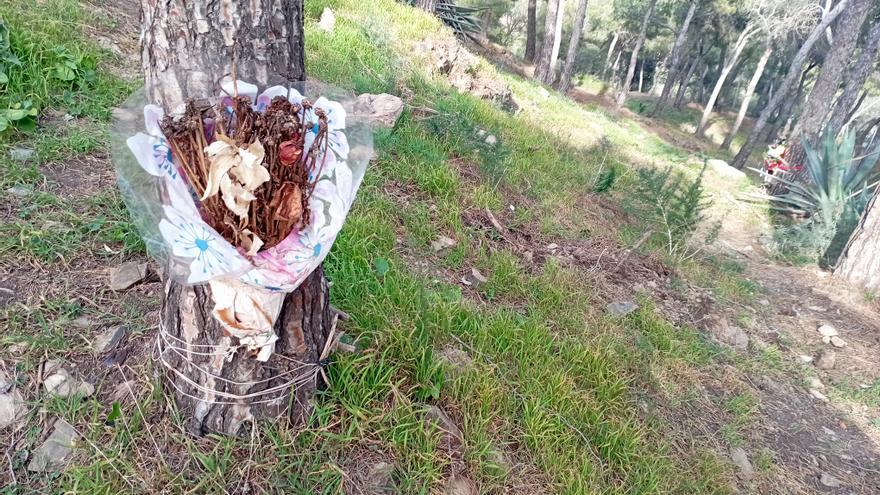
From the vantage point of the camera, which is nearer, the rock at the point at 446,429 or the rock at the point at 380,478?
the rock at the point at 380,478

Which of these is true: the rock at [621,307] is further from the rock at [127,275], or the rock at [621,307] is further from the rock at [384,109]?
the rock at [127,275]

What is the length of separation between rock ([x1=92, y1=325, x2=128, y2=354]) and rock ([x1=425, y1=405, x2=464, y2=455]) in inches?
44.3

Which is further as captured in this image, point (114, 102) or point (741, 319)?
point (741, 319)

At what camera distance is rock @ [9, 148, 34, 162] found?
7.88ft

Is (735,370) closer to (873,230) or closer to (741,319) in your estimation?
(741,319)

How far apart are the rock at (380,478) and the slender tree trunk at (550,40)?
1353cm

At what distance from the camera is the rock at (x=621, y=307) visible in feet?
9.89

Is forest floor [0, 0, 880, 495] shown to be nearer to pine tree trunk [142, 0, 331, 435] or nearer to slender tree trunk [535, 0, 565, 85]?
pine tree trunk [142, 0, 331, 435]

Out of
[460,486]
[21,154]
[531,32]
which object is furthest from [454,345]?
[531,32]

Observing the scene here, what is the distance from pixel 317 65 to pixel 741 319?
4274 mm

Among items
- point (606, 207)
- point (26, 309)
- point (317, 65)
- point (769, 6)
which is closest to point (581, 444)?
point (26, 309)

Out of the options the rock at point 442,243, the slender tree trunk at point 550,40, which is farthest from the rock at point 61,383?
the slender tree trunk at point 550,40

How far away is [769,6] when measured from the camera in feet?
60.8

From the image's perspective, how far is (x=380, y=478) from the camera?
155cm
